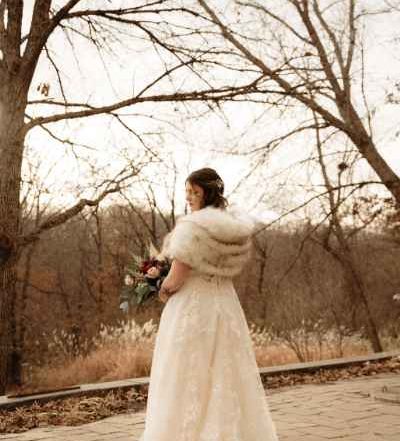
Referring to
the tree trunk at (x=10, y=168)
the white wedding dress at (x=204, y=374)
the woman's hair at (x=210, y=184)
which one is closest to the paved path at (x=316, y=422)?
the white wedding dress at (x=204, y=374)

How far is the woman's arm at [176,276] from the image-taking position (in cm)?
350

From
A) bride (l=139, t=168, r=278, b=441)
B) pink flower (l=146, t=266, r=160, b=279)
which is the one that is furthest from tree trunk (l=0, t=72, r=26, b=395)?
bride (l=139, t=168, r=278, b=441)

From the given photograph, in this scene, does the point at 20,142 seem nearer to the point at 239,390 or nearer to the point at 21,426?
the point at 21,426

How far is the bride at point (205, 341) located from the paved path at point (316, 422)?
1.41 metres

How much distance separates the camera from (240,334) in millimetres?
3670

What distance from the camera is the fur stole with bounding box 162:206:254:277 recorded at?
3473 mm

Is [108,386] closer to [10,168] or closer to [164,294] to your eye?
[10,168]

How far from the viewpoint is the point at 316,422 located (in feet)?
17.2

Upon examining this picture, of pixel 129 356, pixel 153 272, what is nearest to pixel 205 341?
pixel 153 272

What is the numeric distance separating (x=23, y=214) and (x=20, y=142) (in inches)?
548

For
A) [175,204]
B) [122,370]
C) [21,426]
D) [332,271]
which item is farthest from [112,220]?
[21,426]

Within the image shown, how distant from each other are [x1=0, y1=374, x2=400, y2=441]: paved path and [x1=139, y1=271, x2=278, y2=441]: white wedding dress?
53.0 inches

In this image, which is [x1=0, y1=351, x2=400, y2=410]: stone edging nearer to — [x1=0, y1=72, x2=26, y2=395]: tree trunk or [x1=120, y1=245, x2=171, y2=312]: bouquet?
[x1=0, y1=72, x2=26, y2=395]: tree trunk

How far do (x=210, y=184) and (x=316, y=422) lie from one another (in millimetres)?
2656
